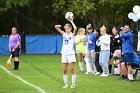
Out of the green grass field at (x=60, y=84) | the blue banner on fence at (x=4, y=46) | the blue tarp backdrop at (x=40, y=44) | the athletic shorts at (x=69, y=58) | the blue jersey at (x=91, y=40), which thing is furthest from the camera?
the blue tarp backdrop at (x=40, y=44)

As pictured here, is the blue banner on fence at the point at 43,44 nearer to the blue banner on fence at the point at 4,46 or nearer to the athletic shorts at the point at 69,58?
the blue banner on fence at the point at 4,46

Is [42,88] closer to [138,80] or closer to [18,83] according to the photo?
[18,83]

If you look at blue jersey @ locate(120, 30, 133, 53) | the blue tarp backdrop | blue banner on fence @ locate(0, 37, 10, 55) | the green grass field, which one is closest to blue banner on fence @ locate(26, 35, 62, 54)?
the blue tarp backdrop

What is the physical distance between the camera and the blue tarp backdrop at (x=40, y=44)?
43000 millimetres

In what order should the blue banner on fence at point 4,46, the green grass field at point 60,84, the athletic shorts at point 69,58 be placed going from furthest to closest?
the blue banner on fence at point 4,46 → the athletic shorts at point 69,58 → the green grass field at point 60,84

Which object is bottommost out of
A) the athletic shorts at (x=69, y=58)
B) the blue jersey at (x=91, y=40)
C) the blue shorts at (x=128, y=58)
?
the blue shorts at (x=128, y=58)

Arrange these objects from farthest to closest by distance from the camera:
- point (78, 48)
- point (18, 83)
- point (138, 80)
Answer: point (78, 48) < point (138, 80) < point (18, 83)

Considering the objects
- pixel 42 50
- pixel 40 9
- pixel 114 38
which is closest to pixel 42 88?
pixel 114 38

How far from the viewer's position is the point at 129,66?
18.3 meters

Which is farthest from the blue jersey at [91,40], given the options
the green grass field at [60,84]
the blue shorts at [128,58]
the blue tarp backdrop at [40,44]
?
the blue tarp backdrop at [40,44]

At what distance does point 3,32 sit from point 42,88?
111 ft

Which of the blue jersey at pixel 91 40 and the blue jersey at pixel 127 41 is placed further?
the blue jersey at pixel 91 40

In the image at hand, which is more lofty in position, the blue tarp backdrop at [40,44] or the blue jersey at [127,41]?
the blue jersey at [127,41]

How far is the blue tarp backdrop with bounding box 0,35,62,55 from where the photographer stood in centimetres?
4300
